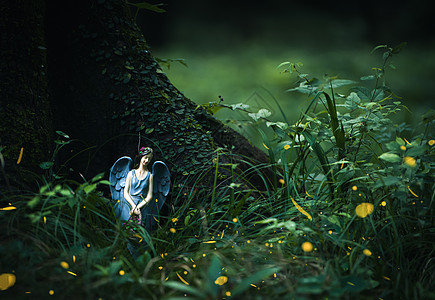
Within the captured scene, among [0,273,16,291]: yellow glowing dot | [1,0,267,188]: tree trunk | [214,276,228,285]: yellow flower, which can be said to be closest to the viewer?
[0,273,16,291]: yellow glowing dot

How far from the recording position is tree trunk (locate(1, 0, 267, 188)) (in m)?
2.46

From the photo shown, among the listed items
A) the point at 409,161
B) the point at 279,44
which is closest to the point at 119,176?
the point at 409,161

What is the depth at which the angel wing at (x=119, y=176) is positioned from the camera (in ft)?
7.20

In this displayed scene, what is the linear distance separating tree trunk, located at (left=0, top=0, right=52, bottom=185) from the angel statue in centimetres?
43

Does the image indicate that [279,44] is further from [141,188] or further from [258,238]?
[258,238]

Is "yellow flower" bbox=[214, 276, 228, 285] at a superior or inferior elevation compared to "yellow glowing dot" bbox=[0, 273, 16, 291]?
superior

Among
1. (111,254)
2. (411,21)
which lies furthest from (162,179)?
(411,21)

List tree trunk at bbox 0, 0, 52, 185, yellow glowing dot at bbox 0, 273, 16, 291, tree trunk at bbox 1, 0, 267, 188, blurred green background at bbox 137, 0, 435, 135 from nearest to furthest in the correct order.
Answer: yellow glowing dot at bbox 0, 273, 16, 291 → tree trunk at bbox 0, 0, 52, 185 → tree trunk at bbox 1, 0, 267, 188 → blurred green background at bbox 137, 0, 435, 135

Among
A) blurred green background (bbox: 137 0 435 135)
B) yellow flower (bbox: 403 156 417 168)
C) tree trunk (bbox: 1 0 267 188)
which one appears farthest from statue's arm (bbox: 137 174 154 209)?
blurred green background (bbox: 137 0 435 135)

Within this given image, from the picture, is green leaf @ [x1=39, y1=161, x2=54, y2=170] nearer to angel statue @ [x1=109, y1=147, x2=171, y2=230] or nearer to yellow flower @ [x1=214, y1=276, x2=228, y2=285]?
angel statue @ [x1=109, y1=147, x2=171, y2=230]

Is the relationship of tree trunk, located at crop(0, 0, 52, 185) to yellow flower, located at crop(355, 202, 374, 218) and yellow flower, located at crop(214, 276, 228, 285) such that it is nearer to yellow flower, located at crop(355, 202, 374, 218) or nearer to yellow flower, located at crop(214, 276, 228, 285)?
yellow flower, located at crop(214, 276, 228, 285)

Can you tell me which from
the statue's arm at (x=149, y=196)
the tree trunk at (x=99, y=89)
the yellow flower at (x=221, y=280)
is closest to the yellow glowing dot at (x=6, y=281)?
the yellow flower at (x=221, y=280)

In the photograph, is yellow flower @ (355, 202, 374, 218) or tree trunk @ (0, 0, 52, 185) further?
tree trunk @ (0, 0, 52, 185)

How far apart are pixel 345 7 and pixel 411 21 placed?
194 cm
